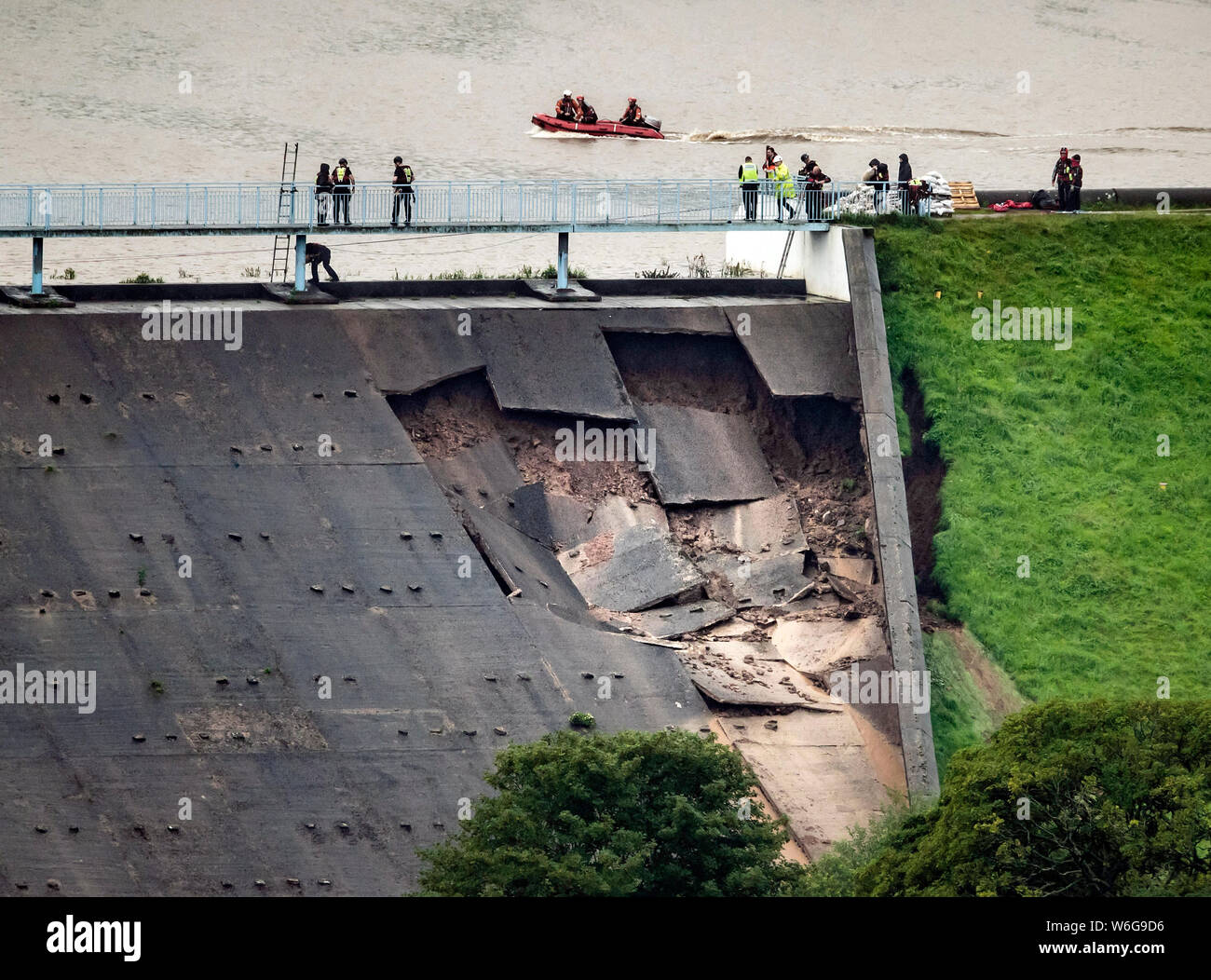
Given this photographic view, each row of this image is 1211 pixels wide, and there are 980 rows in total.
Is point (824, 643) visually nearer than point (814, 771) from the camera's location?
No

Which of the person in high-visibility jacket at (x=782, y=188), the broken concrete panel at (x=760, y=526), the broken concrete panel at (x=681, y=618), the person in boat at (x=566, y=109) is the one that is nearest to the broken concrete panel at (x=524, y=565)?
the broken concrete panel at (x=681, y=618)

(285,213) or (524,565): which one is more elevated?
(285,213)

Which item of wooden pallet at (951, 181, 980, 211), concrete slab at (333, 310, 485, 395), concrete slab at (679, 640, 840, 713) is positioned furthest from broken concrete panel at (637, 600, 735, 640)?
wooden pallet at (951, 181, 980, 211)

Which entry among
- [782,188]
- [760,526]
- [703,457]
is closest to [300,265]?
[703,457]

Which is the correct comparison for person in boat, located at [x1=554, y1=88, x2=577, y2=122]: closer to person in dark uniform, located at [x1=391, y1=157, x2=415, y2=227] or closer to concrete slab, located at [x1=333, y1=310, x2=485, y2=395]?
person in dark uniform, located at [x1=391, y1=157, x2=415, y2=227]

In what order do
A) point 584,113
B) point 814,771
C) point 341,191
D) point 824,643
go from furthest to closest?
1. point 584,113
2. point 341,191
3. point 824,643
4. point 814,771

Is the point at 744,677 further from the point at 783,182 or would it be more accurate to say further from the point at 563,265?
the point at 783,182
